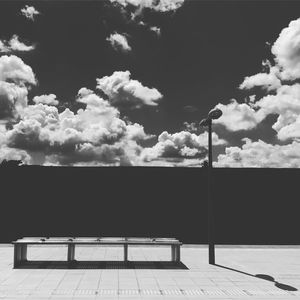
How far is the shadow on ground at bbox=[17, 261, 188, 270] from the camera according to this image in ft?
29.1

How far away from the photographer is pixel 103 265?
9141 mm

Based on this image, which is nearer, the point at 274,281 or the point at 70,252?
the point at 274,281

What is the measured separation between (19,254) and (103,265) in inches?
87.8

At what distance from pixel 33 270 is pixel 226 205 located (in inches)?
455

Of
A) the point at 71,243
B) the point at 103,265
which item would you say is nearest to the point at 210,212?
the point at 103,265

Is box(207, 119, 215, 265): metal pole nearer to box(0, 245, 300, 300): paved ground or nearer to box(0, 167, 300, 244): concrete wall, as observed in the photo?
box(0, 245, 300, 300): paved ground

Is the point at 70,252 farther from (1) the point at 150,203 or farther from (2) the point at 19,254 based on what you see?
(1) the point at 150,203

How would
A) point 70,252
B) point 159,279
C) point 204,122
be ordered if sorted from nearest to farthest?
point 159,279, point 70,252, point 204,122

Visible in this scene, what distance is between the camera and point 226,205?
17703mm

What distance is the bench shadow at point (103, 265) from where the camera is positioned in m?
8.88

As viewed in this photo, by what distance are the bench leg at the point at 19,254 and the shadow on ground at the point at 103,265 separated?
121 millimetres

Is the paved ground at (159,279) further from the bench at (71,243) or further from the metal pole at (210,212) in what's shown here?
the bench at (71,243)

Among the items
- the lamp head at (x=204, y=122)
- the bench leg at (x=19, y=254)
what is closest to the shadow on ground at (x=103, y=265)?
the bench leg at (x=19, y=254)

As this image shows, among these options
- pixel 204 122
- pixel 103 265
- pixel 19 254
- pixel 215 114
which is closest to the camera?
pixel 19 254
